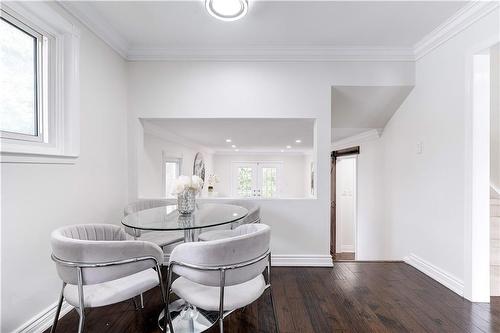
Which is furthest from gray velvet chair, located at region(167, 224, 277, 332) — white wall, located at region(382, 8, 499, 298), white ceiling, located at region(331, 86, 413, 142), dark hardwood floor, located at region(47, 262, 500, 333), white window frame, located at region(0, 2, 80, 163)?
white ceiling, located at region(331, 86, 413, 142)

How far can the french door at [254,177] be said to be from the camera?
25.1 ft

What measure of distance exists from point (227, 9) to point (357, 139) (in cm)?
323

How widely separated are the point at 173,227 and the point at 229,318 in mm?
824

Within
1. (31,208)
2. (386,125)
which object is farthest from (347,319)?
(386,125)

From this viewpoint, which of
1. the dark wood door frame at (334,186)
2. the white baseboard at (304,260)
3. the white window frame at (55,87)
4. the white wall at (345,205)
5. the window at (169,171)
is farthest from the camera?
the white wall at (345,205)

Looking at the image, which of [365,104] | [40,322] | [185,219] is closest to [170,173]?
[185,219]

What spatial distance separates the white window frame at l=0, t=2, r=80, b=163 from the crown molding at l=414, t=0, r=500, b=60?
3173mm

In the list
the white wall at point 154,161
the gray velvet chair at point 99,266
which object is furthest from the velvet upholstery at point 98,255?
the white wall at point 154,161

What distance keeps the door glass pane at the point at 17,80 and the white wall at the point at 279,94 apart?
1.03 m

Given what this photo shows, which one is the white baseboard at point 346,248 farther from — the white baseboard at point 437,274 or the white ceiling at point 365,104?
the white ceiling at point 365,104

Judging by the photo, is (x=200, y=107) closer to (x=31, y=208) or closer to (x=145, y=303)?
(x=31, y=208)

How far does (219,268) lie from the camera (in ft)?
3.90

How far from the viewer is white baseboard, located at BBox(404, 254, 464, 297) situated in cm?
212

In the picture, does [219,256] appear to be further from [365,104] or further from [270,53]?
[365,104]
